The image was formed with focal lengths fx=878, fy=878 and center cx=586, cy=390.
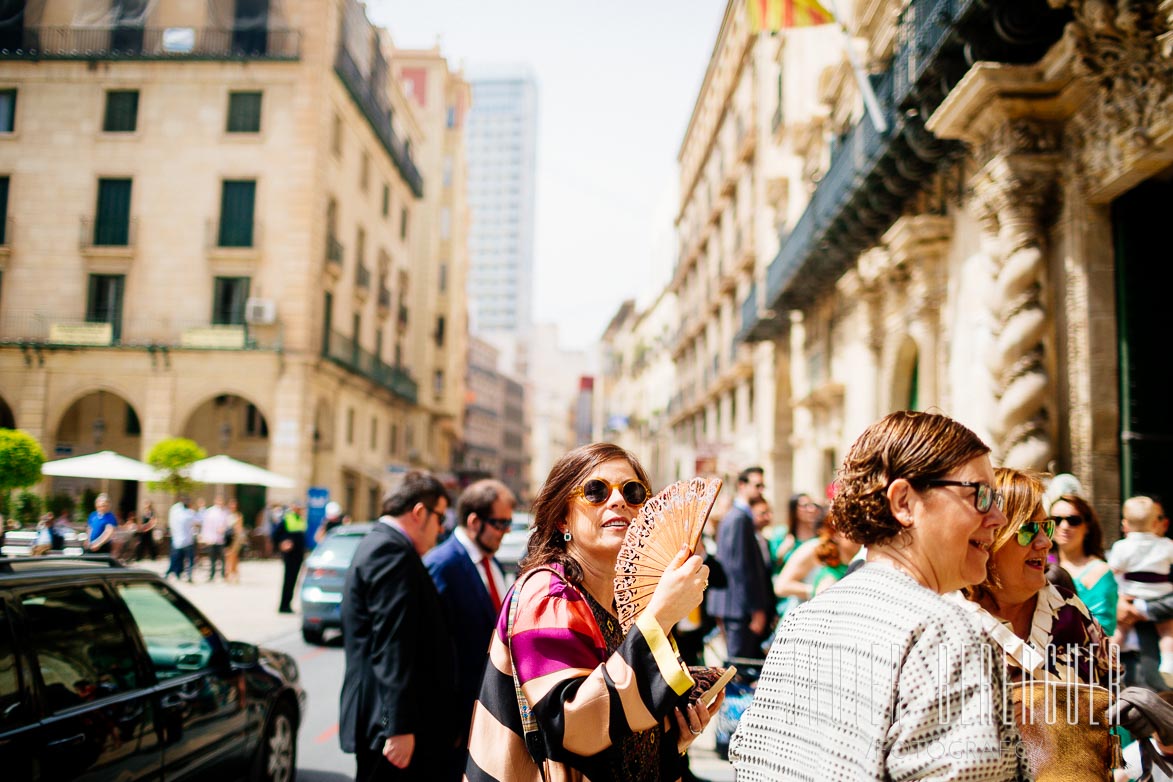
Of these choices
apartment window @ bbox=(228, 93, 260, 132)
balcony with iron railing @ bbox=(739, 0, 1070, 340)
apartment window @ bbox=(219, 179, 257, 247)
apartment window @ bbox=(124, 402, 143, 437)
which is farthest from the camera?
apartment window @ bbox=(219, 179, 257, 247)

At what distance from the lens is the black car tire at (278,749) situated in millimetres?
5262

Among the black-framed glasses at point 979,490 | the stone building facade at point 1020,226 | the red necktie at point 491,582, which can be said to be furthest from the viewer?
the stone building facade at point 1020,226

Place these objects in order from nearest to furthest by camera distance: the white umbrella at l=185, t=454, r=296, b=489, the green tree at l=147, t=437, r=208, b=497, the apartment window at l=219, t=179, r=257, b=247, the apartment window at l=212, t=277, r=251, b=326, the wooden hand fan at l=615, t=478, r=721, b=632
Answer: the wooden hand fan at l=615, t=478, r=721, b=632 < the green tree at l=147, t=437, r=208, b=497 < the white umbrella at l=185, t=454, r=296, b=489 < the apartment window at l=212, t=277, r=251, b=326 < the apartment window at l=219, t=179, r=257, b=247

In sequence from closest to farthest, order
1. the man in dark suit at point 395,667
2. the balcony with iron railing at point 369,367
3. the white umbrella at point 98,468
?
the man in dark suit at point 395,667, the white umbrella at point 98,468, the balcony with iron railing at point 369,367

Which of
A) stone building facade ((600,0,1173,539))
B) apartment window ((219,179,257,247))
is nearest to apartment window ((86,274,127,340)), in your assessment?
apartment window ((219,179,257,247))

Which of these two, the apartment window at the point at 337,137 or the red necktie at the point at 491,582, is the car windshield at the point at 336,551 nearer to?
the red necktie at the point at 491,582

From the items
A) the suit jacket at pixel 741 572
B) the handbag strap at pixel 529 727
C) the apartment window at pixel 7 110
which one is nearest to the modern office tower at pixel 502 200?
the apartment window at pixel 7 110

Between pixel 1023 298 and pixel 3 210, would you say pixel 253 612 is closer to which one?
pixel 3 210

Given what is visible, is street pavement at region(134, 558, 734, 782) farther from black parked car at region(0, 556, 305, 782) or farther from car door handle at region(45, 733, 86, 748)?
car door handle at region(45, 733, 86, 748)

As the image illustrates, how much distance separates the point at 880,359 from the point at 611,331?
7403cm

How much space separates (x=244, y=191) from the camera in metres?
28.0

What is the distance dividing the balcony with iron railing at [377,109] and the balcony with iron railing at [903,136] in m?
19.4

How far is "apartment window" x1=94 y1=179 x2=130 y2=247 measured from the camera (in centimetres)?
1888

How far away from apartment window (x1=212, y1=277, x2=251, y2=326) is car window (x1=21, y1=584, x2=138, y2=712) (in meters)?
25.0
